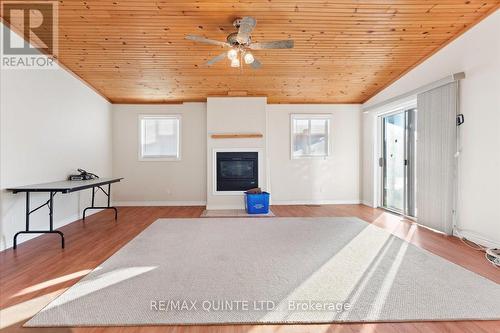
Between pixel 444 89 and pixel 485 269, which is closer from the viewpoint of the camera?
pixel 485 269

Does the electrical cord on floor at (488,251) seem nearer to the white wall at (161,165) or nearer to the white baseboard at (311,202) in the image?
the white baseboard at (311,202)

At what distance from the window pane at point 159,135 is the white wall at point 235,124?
3.39 feet

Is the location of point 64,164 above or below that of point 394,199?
above

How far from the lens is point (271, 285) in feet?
7.04

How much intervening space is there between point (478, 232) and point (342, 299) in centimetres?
255

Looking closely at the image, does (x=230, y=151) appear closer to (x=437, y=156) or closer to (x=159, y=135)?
(x=159, y=135)

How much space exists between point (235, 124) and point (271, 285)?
410 cm

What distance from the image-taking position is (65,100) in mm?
4312

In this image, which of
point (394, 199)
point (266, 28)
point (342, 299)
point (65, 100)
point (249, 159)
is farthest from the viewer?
point (249, 159)

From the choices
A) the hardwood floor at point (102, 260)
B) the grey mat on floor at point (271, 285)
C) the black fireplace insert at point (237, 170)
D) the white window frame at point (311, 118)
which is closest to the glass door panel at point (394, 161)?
the hardwood floor at point (102, 260)

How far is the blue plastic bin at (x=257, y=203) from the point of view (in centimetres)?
513

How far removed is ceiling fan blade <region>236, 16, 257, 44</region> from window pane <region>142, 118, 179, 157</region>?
3.54 m

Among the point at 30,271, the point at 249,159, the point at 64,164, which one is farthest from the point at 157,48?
the point at 30,271

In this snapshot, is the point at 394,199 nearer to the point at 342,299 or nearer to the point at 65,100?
the point at 342,299
